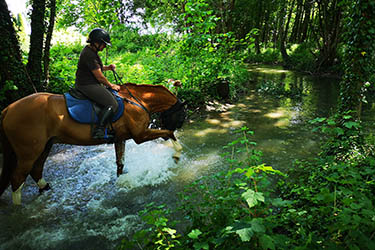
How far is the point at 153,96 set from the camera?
500 centimetres

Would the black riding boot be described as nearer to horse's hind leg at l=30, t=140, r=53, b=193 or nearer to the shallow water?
horse's hind leg at l=30, t=140, r=53, b=193

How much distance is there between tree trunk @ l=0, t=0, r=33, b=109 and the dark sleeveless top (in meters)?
2.85

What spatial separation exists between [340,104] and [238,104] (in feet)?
20.8

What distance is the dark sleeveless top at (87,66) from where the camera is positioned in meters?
3.93

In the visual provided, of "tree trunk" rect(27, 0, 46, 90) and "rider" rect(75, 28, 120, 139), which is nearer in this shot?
"rider" rect(75, 28, 120, 139)

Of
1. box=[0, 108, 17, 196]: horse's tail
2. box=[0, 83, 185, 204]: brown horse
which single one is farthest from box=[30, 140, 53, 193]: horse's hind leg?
box=[0, 108, 17, 196]: horse's tail

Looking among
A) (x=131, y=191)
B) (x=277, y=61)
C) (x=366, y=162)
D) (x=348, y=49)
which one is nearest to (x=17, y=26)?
(x=131, y=191)

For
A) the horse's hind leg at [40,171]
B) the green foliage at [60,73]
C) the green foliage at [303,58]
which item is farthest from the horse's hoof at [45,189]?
the green foliage at [303,58]

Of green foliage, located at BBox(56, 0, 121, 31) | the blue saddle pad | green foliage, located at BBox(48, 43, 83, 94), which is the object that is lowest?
the blue saddle pad

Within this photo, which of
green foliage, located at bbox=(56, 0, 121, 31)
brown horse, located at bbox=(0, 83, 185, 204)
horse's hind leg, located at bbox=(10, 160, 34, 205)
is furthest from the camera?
green foliage, located at bbox=(56, 0, 121, 31)

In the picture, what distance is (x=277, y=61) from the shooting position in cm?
2872

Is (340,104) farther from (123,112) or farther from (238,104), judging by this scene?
(238,104)

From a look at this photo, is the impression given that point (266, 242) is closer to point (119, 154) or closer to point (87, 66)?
point (119, 154)

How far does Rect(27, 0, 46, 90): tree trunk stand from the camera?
23.0ft
